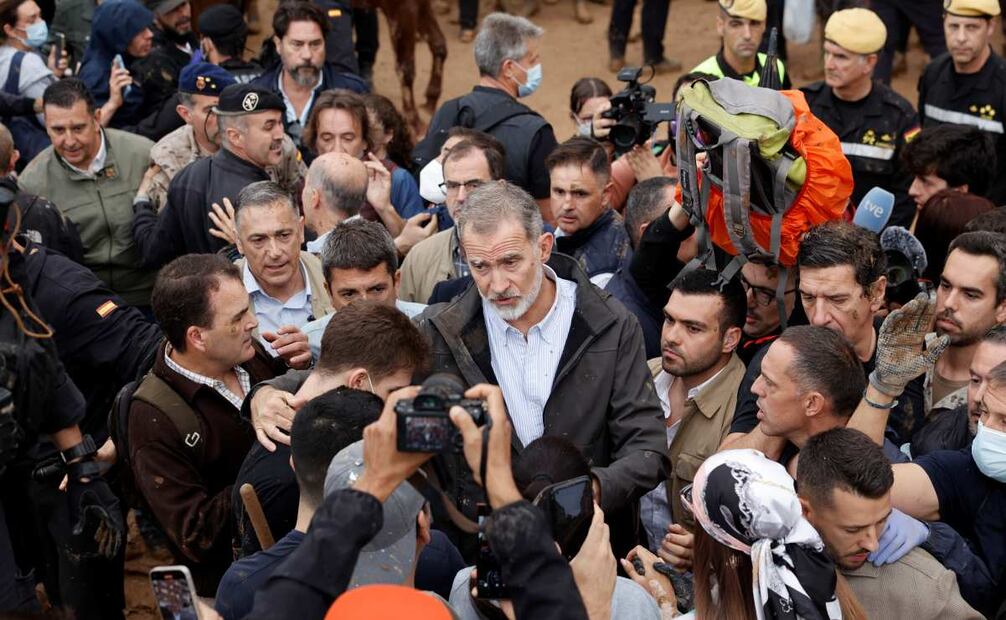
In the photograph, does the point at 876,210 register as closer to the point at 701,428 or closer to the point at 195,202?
the point at 701,428

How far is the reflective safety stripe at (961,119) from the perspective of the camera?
22.3 ft

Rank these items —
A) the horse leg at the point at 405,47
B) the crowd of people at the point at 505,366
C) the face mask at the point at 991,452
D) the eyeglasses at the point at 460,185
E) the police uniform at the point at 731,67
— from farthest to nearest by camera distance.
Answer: the horse leg at the point at 405,47 → the police uniform at the point at 731,67 → the eyeglasses at the point at 460,185 → the face mask at the point at 991,452 → the crowd of people at the point at 505,366

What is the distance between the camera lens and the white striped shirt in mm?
3801

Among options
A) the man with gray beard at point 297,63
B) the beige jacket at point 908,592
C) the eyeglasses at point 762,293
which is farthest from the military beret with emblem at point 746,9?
the beige jacket at point 908,592

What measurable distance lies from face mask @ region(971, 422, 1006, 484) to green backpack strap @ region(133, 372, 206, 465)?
233cm

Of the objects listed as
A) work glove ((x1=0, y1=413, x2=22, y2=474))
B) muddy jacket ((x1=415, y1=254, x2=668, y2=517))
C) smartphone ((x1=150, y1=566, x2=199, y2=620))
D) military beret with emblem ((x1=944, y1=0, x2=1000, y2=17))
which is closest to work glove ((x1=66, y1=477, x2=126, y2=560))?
work glove ((x1=0, y1=413, x2=22, y2=474))

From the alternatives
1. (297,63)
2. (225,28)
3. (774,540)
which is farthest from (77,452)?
(225,28)

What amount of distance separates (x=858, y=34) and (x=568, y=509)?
470cm

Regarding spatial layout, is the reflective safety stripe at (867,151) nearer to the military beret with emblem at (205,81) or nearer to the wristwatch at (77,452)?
the military beret with emblem at (205,81)

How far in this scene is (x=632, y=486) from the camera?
3.54 metres

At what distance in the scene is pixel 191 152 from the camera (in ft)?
20.4

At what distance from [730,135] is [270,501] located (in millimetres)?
1916

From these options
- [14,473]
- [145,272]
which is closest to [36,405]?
[14,473]

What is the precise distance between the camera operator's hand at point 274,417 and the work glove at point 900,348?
181 cm
